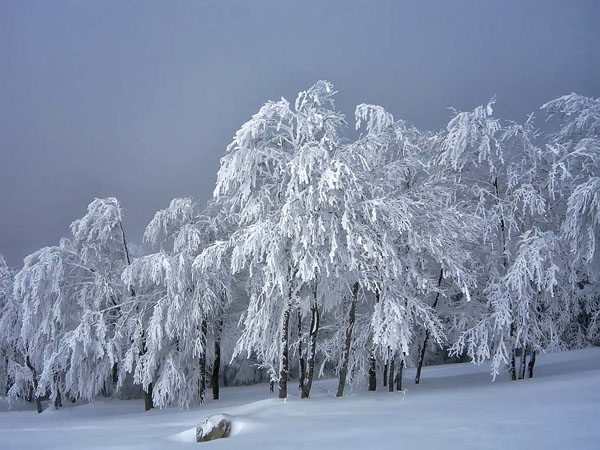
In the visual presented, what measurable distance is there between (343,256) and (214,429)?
4.40m

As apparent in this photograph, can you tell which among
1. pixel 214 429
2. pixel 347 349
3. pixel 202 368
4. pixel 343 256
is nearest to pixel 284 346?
pixel 347 349

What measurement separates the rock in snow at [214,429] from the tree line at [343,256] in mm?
3223

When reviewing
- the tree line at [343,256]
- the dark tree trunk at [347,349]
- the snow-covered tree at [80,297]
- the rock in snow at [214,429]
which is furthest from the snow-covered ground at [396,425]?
the snow-covered tree at [80,297]

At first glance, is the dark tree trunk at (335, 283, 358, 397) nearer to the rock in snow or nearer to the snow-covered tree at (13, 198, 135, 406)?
the rock in snow

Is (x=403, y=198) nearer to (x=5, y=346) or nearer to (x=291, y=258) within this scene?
(x=291, y=258)

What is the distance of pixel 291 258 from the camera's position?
1081 centimetres

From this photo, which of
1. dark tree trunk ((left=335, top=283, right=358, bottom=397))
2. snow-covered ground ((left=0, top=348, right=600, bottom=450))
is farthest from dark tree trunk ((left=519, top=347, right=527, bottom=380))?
dark tree trunk ((left=335, top=283, right=358, bottom=397))

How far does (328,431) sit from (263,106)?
281 inches

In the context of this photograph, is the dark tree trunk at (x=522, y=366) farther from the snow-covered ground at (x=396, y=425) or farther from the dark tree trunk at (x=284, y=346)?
the dark tree trunk at (x=284, y=346)

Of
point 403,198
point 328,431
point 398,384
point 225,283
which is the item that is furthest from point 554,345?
point 225,283

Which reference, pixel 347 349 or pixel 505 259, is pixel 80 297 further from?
pixel 505 259

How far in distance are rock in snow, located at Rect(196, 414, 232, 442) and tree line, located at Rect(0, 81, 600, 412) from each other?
10.6ft

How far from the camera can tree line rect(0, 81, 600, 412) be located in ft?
34.9

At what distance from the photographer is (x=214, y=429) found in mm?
7742
